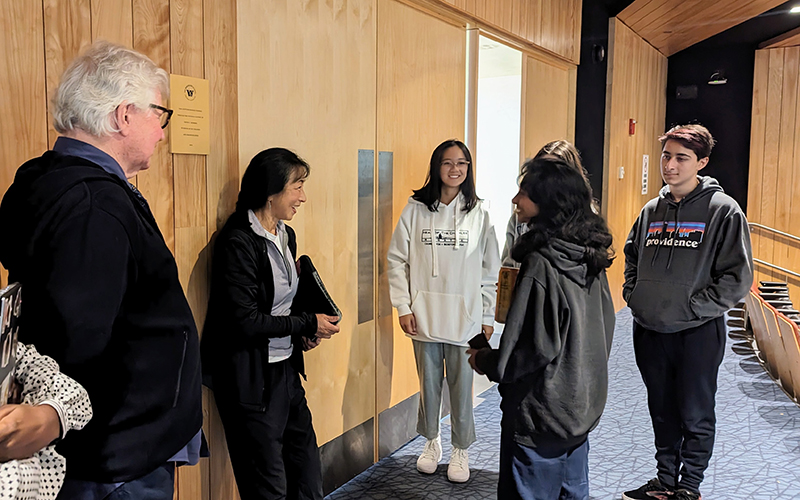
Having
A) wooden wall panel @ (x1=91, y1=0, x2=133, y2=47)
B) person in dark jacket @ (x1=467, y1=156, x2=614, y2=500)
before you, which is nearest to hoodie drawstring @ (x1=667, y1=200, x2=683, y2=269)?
person in dark jacket @ (x1=467, y1=156, x2=614, y2=500)

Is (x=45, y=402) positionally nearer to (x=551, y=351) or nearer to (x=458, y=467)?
(x=551, y=351)

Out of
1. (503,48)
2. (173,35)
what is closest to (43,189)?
(173,35)

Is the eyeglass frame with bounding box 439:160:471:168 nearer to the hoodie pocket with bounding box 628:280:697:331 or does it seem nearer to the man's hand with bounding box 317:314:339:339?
the hoodie pocket with bounding box 628:280:697:331

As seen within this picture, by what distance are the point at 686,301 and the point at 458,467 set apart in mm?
1361

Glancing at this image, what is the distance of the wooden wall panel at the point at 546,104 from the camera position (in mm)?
5090

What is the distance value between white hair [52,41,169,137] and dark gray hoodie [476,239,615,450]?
1.25m

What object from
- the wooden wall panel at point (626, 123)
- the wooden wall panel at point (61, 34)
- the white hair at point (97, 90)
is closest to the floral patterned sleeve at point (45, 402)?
the white hair at point (97, 90)

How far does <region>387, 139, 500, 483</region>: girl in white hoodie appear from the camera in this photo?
319 cm

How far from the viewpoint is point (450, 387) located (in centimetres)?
327

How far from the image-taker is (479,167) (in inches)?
231

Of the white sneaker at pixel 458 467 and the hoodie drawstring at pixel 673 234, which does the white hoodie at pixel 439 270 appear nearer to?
the white sneaker at pixel 458 467

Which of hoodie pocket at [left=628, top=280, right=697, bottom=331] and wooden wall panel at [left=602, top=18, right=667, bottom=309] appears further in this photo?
wooden wall panel at [left=602, top=18, right=667, bottom=309]

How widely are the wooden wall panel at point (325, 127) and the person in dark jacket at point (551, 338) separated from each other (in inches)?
41.6

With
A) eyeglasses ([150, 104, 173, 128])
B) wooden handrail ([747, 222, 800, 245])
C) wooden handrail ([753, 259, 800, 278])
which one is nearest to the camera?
eyeglasses ([150, 104, 173, 128])
